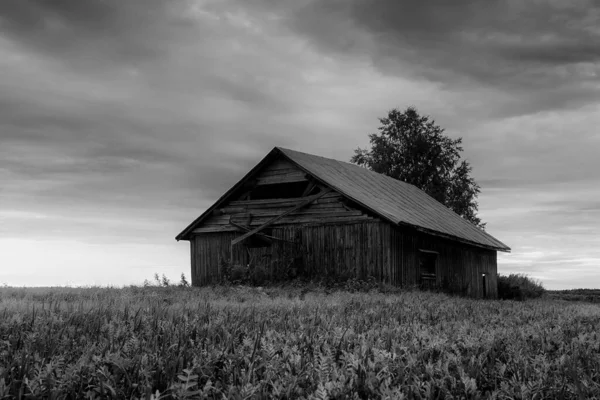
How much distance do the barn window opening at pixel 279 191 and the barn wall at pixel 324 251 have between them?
204 cm

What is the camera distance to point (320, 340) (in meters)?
5.70

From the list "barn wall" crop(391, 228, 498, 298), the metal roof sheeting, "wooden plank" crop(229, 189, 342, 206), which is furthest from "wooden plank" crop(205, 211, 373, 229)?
"barn wall" crop(391, 228, 498, 298)

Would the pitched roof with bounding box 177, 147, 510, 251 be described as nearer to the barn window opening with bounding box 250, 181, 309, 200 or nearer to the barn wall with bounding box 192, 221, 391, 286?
the barn window opening with bounding box 250, 181, 309, 200

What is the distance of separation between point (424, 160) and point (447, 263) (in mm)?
20964

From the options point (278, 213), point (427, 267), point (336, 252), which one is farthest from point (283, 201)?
point (427, 267)

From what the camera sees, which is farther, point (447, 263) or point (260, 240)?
point (447, 263)

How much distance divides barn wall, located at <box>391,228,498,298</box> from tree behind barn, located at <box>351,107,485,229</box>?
484 inches

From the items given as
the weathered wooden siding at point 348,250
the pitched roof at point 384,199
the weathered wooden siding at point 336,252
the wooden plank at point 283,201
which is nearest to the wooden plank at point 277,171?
the pitched roof at point 384,199

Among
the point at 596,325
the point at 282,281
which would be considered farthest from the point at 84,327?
the point at 282,281

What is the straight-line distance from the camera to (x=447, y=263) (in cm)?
3142

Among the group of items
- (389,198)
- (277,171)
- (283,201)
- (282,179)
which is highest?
(277,171)

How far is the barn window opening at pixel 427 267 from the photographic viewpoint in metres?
28.6

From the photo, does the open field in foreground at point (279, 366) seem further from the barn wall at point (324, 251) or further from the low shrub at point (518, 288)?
the low shrub at point (518, 288)

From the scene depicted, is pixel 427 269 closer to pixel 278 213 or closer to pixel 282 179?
pixel 278 213
